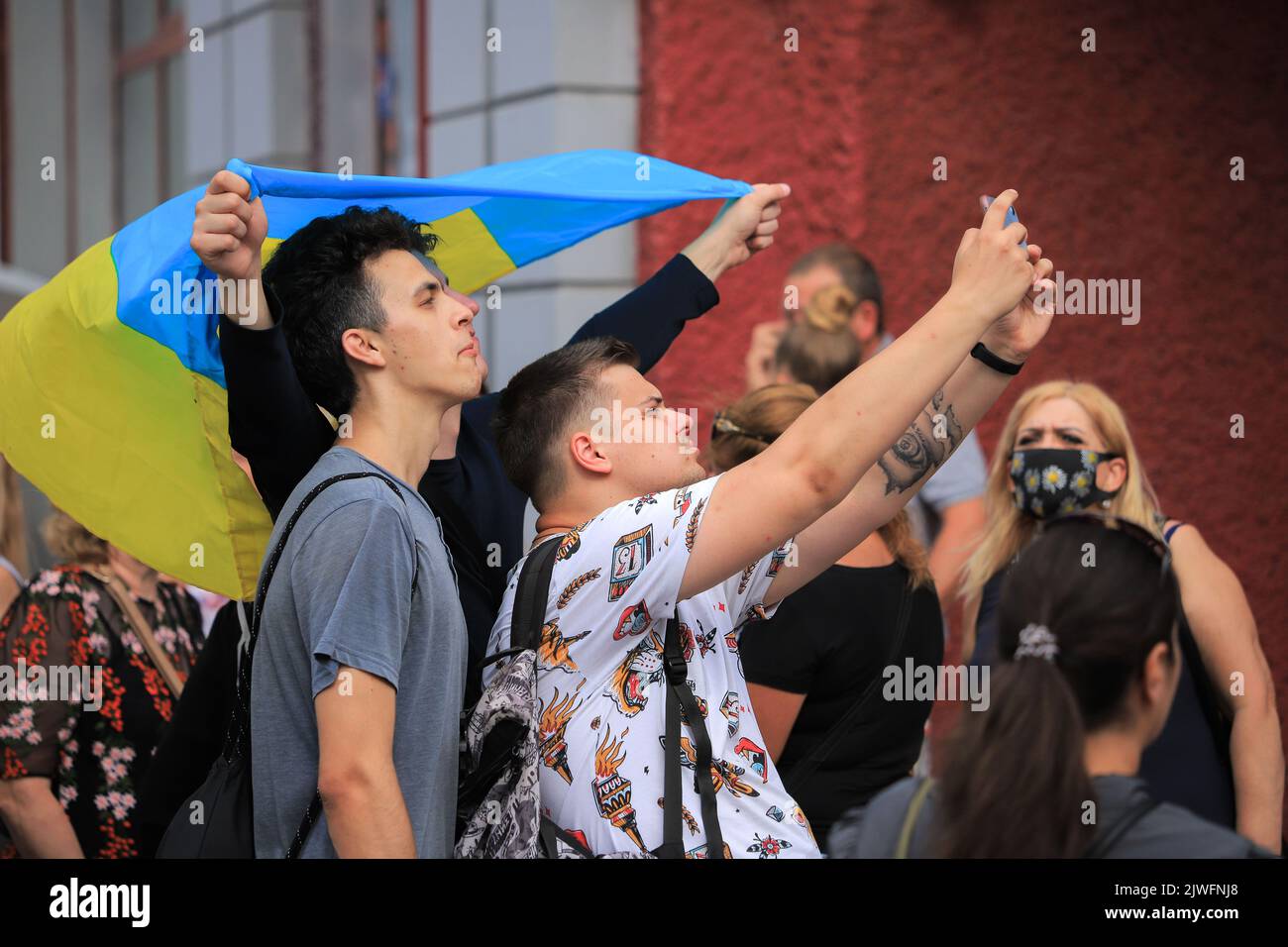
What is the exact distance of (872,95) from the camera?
18.2 ft

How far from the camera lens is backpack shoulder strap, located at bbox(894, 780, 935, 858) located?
5.90 ft

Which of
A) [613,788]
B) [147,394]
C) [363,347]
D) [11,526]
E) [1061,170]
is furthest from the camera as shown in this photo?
[1061,170]

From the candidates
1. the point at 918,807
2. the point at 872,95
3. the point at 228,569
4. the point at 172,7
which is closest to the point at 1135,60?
the point at 872,95

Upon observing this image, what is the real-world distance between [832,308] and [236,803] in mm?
2972

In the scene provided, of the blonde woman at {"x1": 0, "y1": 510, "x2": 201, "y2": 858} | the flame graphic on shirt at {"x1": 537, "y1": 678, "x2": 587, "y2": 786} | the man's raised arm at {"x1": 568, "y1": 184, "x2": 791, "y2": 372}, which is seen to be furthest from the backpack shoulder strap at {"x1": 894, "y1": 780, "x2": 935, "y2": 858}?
the blonde woman at {"x1": 0, "y1": 510, "x2": 201, "y2": 858}

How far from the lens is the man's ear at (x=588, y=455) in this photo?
2576mm

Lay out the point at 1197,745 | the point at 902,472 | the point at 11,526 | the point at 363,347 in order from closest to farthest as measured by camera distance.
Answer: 1. the point at 363,347
2. the point at 902,472
3. the point at 1197,745
4. the point at 11,526

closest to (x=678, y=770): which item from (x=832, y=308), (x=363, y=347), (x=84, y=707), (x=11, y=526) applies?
(x=363, y=347)

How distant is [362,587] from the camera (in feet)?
7.23

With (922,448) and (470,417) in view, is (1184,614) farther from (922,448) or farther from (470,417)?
(470,417)

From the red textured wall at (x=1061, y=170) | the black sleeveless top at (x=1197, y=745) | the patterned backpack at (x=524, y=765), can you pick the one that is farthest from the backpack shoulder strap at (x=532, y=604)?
the red textured wall at (x=1061, y=170)
